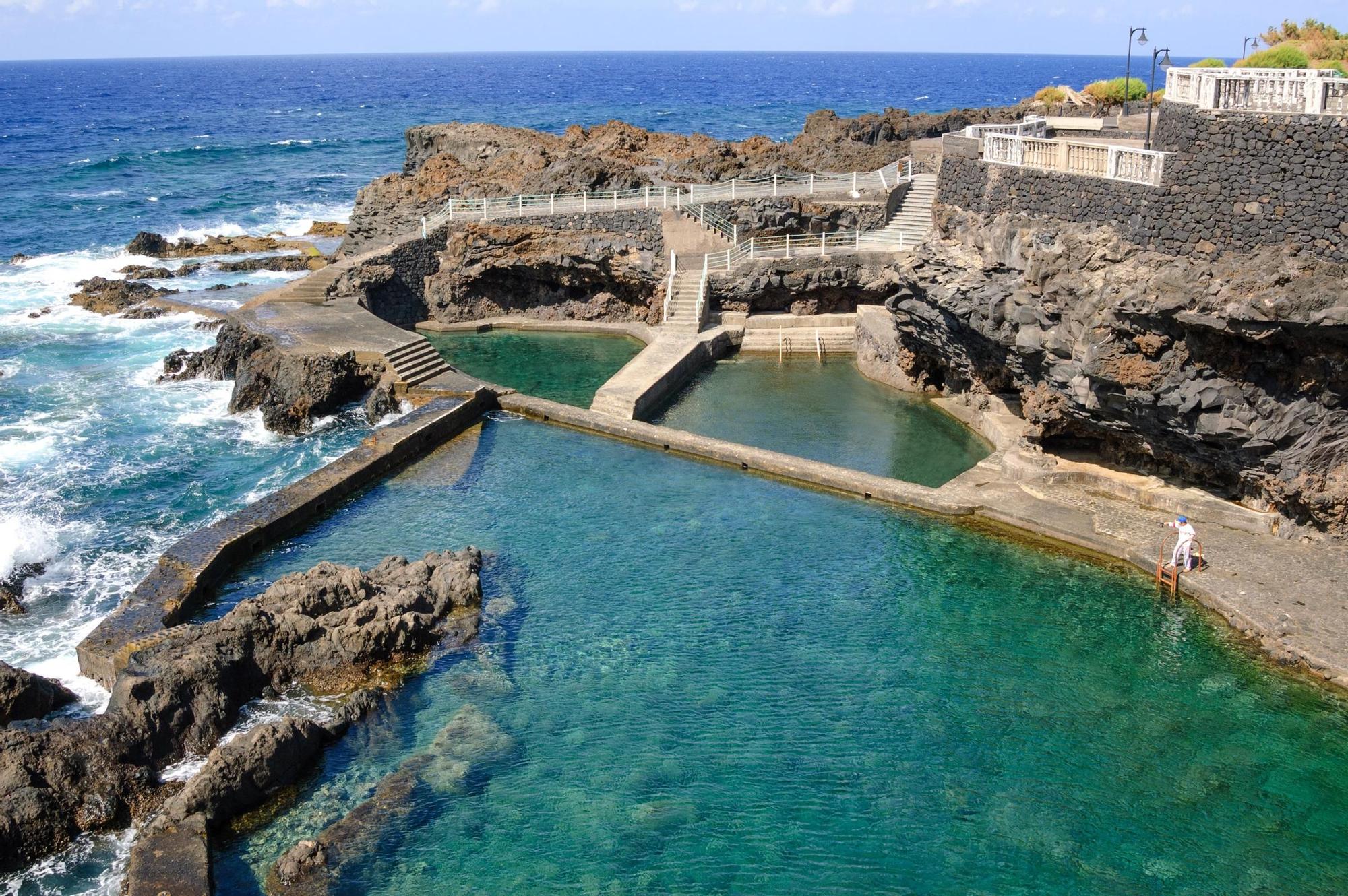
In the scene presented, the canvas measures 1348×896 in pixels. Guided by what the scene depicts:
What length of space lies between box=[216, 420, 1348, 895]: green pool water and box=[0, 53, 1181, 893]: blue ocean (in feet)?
10.2

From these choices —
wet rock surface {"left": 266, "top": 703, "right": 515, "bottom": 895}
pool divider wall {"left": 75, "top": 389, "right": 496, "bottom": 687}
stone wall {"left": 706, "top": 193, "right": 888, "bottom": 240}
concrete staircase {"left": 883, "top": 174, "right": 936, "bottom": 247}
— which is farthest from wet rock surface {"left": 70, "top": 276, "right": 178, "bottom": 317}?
wet rock surface {"left": 266, "top": 703, "right": 515, "bottom": 895}

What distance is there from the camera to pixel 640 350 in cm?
3309

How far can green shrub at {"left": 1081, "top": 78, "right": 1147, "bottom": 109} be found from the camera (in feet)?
166

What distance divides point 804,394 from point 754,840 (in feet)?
57.8

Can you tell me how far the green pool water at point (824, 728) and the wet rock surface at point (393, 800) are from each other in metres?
0.15

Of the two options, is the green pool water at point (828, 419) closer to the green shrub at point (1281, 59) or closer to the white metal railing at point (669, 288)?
the white metal railing at point (669, 288)

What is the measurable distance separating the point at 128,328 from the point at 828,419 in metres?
23.7

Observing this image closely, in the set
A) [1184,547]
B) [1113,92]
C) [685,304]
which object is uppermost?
[1113,92]

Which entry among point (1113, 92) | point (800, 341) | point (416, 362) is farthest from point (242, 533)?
point (1113, 92)

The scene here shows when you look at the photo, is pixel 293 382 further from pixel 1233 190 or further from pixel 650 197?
pixel 1233 190

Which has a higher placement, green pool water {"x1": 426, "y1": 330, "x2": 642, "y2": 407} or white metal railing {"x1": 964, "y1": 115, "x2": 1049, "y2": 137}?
white metal railing {"x1": 964, "y1": 115, "x2": 1049, "y2": 137}

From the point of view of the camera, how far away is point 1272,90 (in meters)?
18.2

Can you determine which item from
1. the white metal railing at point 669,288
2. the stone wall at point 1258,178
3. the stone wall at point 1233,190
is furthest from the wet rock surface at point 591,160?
the stone wall at point 1258,178

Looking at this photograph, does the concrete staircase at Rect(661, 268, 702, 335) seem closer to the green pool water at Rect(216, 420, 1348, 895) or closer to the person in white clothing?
the green pool water at Rect(216, 420, 1348, 895)
